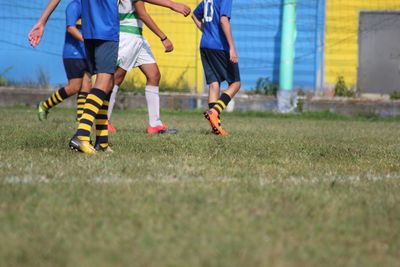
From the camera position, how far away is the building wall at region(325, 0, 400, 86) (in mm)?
15688

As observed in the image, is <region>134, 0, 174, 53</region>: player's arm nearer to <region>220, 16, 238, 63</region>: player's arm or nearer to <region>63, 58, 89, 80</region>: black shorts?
<region>220, 16, 238, 63</region>: player's arm

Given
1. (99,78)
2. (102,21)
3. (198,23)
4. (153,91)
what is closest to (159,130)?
(153,91)

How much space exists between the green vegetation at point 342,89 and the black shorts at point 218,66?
6150mm

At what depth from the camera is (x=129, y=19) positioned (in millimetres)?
8375

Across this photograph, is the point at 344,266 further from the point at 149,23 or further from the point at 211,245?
the point at 149,23

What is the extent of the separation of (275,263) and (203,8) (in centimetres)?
731

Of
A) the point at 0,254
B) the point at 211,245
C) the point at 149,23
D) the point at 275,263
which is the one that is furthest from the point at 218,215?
the point at 149,23

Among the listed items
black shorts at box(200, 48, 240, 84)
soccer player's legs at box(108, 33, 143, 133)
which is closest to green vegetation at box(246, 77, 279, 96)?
black shorts at box(200, 48, 240, 84)

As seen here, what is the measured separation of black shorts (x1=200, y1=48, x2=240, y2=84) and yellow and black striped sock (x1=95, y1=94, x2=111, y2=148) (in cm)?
311

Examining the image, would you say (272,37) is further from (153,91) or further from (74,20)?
(153,91)

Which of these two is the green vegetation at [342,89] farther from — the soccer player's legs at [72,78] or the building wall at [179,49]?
the soccer player's legs at [72,78]

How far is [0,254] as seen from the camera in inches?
119

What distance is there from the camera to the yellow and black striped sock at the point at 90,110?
21.2 ft

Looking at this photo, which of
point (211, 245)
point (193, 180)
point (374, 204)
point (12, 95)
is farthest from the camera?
point (12, 95)
